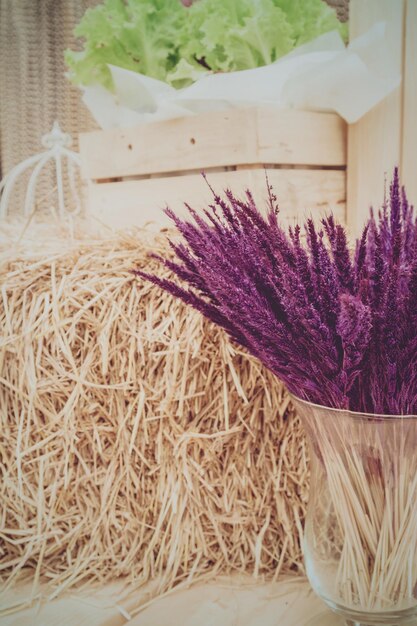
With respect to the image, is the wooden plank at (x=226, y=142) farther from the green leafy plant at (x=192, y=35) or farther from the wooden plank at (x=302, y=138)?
the green leafy plant at (x=192, y=35)

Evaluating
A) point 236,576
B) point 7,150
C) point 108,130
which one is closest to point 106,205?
point 108,130

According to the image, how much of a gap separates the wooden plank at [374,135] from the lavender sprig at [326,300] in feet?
1.63

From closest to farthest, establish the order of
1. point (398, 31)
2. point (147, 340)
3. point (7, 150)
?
point (147, 340) → point (398, 31) → point (7, 150)

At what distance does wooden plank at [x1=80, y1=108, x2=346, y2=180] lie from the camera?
2.80 ft

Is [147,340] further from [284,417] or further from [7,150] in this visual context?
[7,150]

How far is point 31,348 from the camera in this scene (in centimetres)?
67

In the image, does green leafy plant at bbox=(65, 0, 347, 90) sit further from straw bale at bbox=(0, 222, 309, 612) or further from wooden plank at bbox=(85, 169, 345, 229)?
straw bale at bbox=(0, 222, 309, 612)

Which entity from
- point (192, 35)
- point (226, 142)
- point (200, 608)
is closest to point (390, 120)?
point (226, 142)

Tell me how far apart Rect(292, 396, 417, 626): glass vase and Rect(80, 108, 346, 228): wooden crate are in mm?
480

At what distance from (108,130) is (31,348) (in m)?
0.57

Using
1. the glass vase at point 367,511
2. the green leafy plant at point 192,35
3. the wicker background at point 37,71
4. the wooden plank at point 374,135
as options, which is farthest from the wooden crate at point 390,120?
the wicker background at point 37,71

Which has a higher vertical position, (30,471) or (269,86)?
(269,86)

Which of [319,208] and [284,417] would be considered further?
[319,208]

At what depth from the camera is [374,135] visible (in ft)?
2.99
